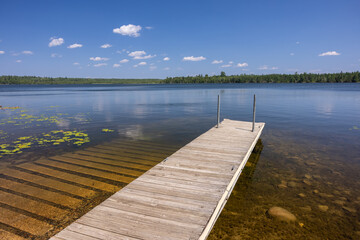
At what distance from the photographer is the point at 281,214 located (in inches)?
234

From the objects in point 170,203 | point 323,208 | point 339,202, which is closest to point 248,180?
point 323,208

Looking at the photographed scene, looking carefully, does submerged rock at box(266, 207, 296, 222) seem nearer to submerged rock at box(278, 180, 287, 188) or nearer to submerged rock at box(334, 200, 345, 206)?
submerged rock at box(278, 180, 287, 188)

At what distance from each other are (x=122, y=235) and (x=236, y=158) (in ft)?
17.3

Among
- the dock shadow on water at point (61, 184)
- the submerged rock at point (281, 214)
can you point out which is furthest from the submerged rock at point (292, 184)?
the dock shadow on water at point (61, 184)

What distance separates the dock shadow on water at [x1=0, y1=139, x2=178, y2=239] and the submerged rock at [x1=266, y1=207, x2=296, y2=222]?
15.5ft

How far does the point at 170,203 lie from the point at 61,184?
14.9 ft

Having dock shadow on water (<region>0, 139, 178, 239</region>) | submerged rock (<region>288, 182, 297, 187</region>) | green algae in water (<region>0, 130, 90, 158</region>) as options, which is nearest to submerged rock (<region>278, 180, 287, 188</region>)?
submerged rock (<region>288, 182, 297, 187</region>)

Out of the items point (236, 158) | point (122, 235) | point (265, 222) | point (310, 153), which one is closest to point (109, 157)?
point (236, 158)

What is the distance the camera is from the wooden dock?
13.1ft

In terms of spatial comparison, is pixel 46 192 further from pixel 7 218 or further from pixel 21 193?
pixel 7 218

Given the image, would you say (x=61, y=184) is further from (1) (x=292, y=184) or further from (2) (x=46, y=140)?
(1) (x=292, y=184)

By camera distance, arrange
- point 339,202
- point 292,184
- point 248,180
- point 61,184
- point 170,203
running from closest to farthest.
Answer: point 170,203, point 339,202, point 61,184, point 292,184, point 248,180

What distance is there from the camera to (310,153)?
10938mm

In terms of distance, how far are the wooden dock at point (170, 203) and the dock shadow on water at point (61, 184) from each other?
59.6 inches
